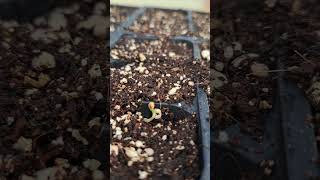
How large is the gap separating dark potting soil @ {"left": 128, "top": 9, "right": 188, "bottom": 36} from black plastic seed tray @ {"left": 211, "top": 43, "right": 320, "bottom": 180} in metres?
0.35

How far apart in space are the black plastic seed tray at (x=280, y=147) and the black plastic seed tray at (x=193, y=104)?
25mm

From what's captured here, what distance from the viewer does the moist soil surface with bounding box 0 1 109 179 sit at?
1004 millimetres

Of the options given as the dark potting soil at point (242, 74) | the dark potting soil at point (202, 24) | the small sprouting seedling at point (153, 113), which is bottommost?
the small sprouting seedling at point (153, 113)

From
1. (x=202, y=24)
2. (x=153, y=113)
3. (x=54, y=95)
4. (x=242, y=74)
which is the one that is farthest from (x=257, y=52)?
(x=54, y=95)

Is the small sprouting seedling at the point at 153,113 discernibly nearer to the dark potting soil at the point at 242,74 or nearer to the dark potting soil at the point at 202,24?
the dark potting soil at the point at 242,74

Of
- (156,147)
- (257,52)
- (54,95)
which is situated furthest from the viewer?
(257,52)

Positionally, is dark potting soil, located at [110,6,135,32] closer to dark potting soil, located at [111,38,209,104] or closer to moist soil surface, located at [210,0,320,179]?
dark potting soil, located at [111,38,209,104]

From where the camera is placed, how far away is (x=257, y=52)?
1.23 m

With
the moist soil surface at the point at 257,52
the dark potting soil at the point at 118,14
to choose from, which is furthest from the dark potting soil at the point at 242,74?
the dark potting soil at the point at 118,14

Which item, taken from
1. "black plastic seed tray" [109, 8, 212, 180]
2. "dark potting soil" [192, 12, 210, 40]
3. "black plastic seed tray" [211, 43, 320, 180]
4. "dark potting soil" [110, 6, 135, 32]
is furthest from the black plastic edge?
"dark potting soil" [110, 6, 135, 32]

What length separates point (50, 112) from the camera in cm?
110

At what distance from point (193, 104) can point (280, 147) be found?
0.63 feet

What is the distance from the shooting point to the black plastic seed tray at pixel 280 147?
98 cm

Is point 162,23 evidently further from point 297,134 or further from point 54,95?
point 297,134
